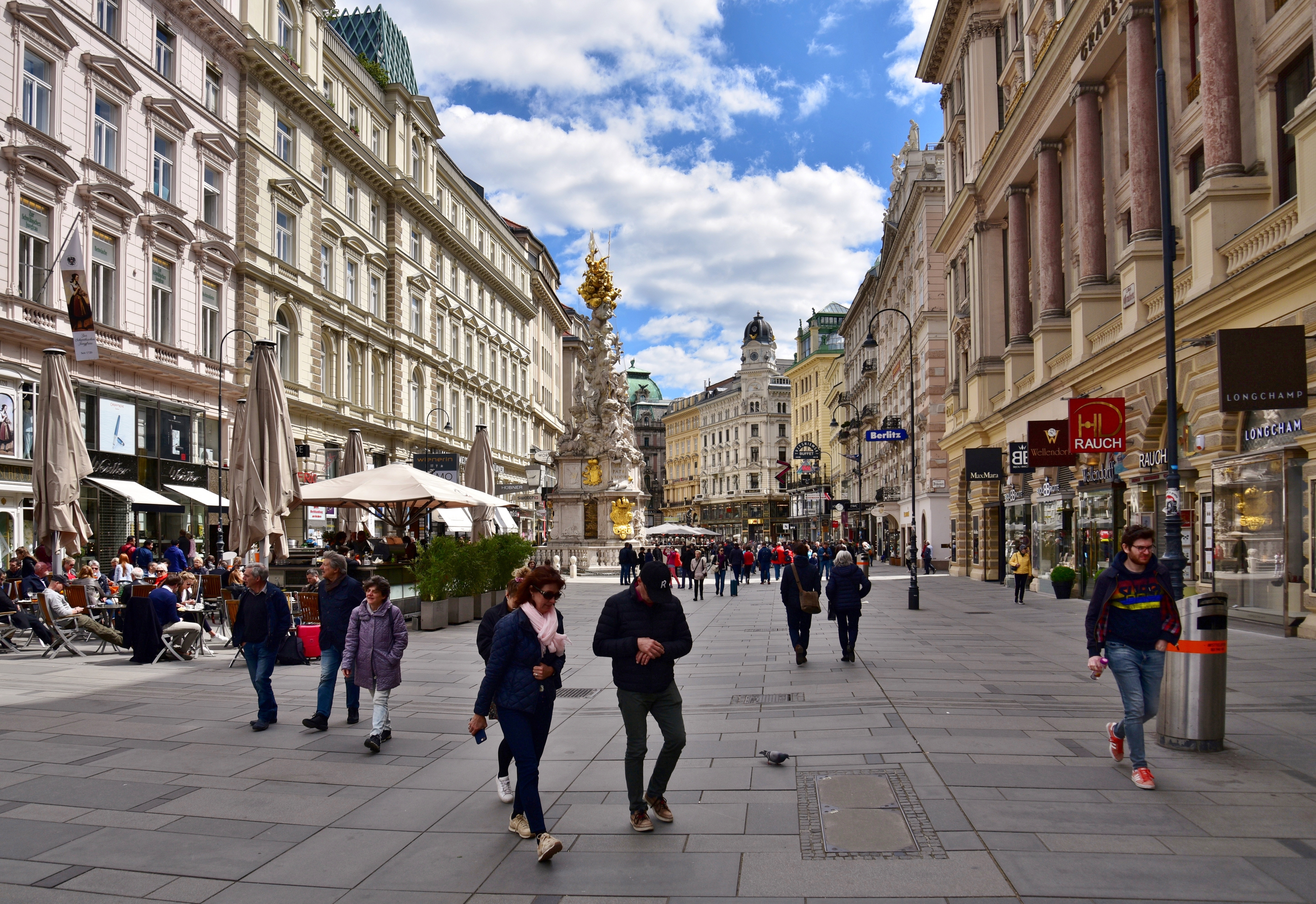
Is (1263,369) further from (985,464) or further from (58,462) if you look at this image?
(985,464)

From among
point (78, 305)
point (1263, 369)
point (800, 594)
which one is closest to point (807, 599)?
point (800, 594)

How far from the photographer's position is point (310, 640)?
47.2 ft

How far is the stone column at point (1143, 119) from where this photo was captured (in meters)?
22.3

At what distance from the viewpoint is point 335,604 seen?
384 inches

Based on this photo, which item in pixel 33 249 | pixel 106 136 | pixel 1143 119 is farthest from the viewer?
pixel 106 136

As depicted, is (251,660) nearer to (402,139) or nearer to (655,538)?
Answer: (402,139)

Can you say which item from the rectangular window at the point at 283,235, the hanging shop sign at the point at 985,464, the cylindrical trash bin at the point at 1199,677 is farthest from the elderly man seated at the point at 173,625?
the rectangular window at the point at 283,235

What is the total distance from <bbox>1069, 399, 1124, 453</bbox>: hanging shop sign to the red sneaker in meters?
14.6

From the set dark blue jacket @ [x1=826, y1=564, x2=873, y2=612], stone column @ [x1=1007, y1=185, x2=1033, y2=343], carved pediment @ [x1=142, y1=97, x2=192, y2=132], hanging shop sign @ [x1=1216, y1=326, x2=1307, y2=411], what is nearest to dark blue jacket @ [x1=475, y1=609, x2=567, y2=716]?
dark blue jacket @ [x1=826, y1=564, x2=873, y2=612]

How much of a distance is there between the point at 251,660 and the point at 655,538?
55.0m

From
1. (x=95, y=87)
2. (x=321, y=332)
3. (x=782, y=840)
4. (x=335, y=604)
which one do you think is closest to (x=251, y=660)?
(x=335, y=604)

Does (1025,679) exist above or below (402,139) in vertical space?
below

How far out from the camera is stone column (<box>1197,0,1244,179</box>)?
18.0 m

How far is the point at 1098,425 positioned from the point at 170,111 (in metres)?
→ 26.9
